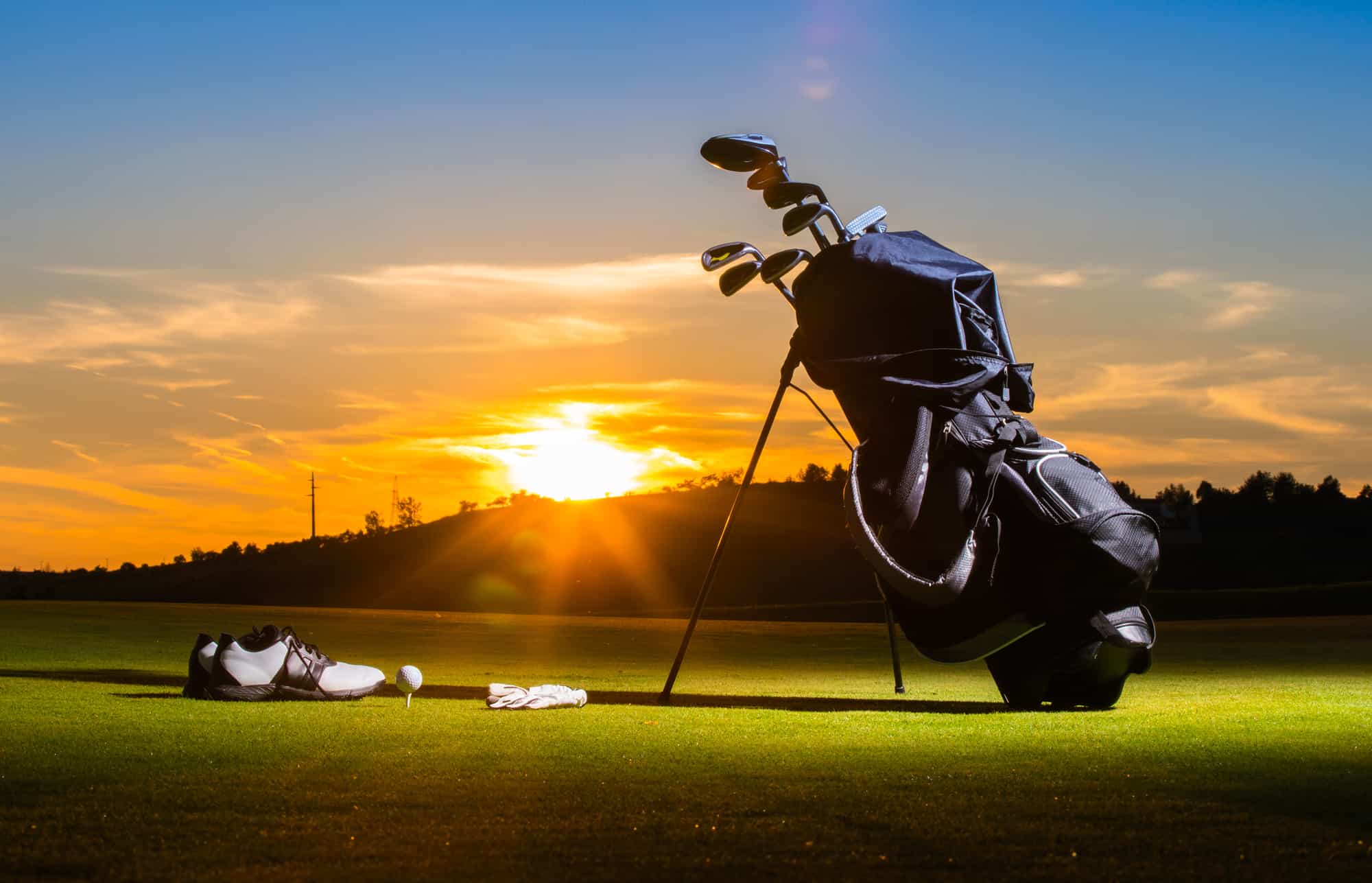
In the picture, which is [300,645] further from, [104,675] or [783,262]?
[783,262]

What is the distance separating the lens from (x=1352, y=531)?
231 ft

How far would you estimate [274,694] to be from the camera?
7629 millimetres

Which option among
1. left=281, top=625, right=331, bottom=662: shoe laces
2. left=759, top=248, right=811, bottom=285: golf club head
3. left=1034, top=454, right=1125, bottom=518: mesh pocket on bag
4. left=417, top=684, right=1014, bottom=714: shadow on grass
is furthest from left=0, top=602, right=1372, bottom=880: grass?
left=759, top=248, right=811, bottom=285: golf club head

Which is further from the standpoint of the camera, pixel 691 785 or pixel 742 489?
pixel 742 489

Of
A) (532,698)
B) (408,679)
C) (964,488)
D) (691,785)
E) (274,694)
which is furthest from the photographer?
(274,694)

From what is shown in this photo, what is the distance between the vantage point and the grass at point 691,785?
326 cm

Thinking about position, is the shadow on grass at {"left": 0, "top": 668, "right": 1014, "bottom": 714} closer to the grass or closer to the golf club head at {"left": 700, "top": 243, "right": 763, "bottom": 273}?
the grass

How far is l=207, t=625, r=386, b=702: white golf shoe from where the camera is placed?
7.57 metres

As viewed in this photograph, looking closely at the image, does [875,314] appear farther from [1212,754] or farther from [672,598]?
[672,598]

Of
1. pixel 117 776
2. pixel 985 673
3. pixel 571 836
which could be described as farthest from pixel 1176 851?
pixel 985 673

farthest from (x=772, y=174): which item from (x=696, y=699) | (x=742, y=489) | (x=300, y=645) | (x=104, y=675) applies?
(x=104, y=675)

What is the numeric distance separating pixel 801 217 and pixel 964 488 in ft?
6.28

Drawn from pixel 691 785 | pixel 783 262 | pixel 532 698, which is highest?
pixel 783 262

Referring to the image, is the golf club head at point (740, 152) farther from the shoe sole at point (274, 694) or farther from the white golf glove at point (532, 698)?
the shoe sole at point (274, 694)
